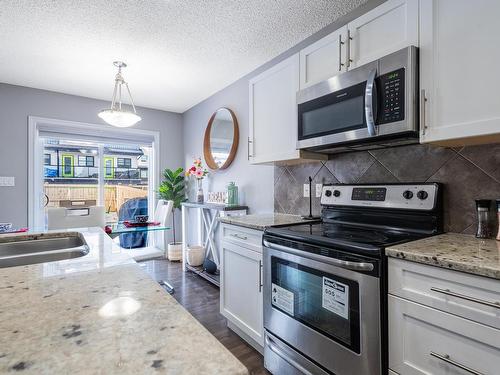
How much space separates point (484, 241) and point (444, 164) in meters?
0.45

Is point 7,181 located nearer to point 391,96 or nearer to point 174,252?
point 174,252

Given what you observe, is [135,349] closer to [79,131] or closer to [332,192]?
[332,192]

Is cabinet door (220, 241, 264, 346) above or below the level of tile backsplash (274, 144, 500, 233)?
below

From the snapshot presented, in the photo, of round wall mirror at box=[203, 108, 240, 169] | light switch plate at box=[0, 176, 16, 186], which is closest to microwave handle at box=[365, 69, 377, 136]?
round wall mirror at box=[203, 108, 240, 169]

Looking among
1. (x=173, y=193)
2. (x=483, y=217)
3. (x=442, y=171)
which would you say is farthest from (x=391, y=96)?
(x=173, y=193)

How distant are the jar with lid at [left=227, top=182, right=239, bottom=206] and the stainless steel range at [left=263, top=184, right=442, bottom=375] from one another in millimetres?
1406

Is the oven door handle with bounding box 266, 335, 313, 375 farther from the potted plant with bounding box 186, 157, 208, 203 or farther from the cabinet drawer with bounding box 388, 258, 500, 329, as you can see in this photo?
the potted plant with bounding box 186, 157, 208, 203

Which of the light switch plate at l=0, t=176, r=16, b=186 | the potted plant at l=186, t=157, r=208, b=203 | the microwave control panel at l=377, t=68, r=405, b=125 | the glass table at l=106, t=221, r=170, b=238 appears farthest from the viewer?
the potted plant at l=186, t=157, r=208, b=203

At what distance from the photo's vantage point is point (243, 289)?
203 centimetres

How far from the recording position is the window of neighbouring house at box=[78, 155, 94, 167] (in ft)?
13.2

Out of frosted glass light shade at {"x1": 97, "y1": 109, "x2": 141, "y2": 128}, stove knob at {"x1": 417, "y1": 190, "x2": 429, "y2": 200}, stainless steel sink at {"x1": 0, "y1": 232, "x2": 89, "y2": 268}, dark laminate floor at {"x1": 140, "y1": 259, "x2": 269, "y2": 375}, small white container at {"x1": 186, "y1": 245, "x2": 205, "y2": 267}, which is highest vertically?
frosted glass light shade at {"x1": 97, "y1": 109, "x2": 141, "y2": 128}

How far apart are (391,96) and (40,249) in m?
1.99

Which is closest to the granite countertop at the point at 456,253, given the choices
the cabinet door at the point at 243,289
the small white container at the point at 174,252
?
the cabinet door at the point at 243,289

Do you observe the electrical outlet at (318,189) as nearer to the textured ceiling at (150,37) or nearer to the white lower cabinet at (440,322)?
the white lower cabinet at (440,322)
